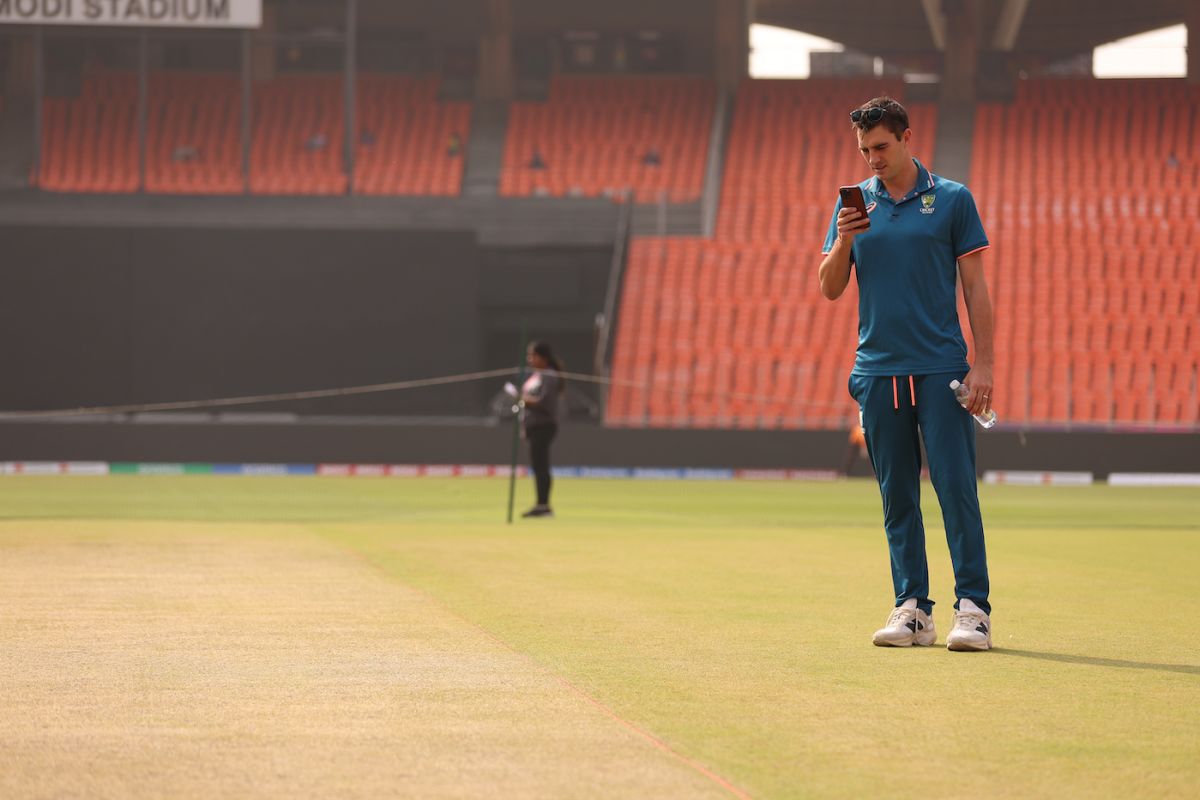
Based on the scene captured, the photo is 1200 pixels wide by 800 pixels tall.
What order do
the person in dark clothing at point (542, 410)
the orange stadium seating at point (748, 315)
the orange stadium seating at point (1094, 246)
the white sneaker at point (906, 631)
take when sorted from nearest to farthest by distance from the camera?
the white sneaker at point (906, 631)
the person in dark clothing at point (542, 410)
the orange stadium seating at point (1094, 246)
the orange stadium seating at point (748, 315)

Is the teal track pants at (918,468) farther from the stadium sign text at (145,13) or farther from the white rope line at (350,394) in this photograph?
the stadium sign text at (145,13)

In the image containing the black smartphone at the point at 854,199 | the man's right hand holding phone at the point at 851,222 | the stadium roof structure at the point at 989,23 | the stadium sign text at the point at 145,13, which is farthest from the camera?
the stadium roof structure at the point at 989,23

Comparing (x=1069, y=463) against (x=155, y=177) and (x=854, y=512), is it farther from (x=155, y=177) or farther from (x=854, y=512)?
(x=155, y=177)

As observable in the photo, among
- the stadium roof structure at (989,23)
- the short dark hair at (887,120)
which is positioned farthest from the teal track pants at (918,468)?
the stadium roof structure at (989,23)

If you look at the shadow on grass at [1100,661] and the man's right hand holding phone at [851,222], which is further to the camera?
the man's right hand holding phone at [851,222]

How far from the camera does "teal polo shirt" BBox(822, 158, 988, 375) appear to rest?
7.68 metres

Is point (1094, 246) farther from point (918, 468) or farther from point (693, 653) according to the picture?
point (693, 653)

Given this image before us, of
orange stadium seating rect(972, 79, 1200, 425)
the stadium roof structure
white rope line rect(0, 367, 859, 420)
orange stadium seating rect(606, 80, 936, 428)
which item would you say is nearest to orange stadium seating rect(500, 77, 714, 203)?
orange stadium seating rect(606, 80, 936, 428)

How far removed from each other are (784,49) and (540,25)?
6005 mm

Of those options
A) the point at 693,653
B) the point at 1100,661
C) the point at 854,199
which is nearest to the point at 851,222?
the point at 854,199

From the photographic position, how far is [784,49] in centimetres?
4275

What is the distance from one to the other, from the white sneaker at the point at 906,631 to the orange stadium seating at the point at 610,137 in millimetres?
28314

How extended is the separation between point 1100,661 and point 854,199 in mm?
2178

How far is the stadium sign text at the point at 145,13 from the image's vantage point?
3259 cm
